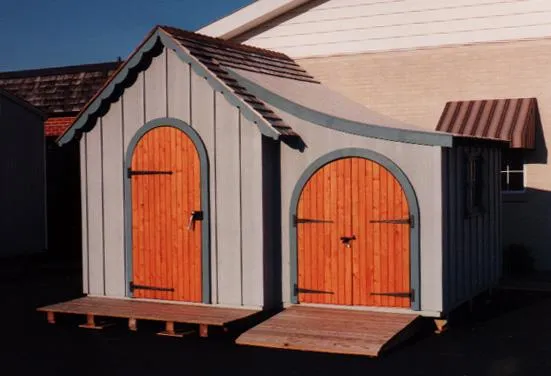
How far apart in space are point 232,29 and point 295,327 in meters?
9.65

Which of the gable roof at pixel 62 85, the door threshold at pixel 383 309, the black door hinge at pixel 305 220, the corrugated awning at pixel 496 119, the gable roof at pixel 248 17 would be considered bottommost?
the door threshold at pixel 383 309

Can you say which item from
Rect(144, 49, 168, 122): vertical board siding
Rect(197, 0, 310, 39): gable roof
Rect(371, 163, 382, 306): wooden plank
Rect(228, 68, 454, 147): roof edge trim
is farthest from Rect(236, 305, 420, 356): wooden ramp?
Rect(197, 0, 310, 39): gable roof

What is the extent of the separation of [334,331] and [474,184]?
3837 mm

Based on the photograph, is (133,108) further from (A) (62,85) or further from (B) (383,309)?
(A) (62,85)

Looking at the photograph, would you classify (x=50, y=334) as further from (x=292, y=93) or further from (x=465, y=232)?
(x=465, y=232)

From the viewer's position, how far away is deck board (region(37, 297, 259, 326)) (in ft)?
35.8

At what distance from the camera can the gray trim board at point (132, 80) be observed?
37.6 ft

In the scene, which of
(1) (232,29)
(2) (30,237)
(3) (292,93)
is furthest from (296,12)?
(2) (30,237)

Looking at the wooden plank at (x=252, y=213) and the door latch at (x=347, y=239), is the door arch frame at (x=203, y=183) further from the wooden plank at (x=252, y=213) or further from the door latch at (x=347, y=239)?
the door latch at (x=347, y=239)

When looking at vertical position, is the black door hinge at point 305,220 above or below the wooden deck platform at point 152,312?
above

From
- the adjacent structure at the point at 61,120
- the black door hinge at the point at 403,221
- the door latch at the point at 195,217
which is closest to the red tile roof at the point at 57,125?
the adjacent structure at the point at 61,120

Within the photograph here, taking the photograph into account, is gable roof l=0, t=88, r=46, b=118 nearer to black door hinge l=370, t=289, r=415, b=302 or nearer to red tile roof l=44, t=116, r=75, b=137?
red tile roof l=44, t=116, r=75, b=137

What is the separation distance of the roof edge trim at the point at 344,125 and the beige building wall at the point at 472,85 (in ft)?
19.7

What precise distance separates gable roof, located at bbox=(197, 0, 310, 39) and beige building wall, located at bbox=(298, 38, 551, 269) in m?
1.42
